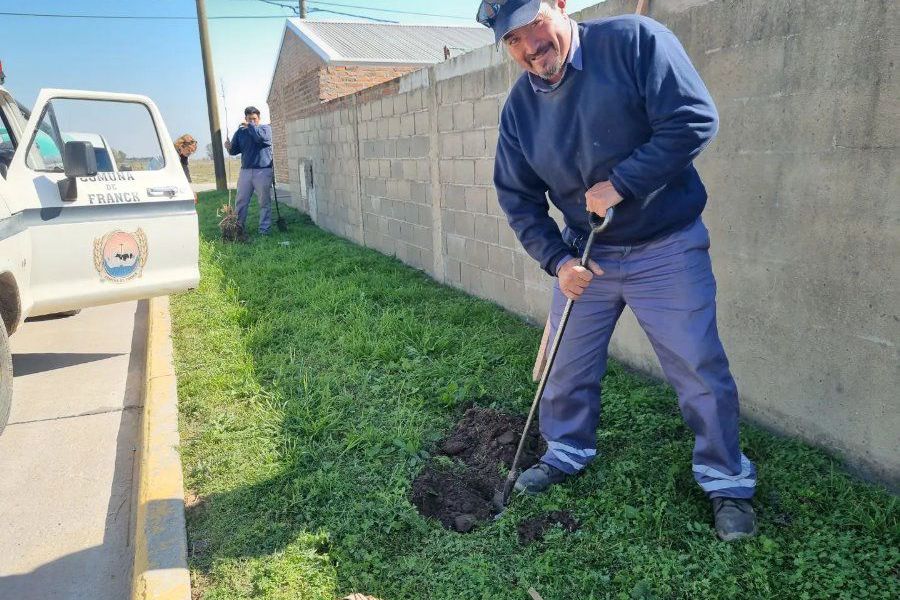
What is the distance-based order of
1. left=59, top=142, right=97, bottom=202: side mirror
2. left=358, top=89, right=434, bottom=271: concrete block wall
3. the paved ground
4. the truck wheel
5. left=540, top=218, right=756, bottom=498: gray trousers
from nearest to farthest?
left=540, top=218, right=756, bottom=498: gray trousers, the paved ground, the truck wheel, left=59, top=142, right=97, bottom=202: side mirror, left=358, top=89, right=434, bottom=271: concrete block wall

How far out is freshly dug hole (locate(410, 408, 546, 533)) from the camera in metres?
2.76

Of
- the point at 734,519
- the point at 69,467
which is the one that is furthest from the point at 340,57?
the point at 734,519

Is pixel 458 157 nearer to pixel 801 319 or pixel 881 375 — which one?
pixel 801 319

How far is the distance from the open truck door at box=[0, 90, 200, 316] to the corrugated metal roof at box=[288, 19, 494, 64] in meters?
10.7

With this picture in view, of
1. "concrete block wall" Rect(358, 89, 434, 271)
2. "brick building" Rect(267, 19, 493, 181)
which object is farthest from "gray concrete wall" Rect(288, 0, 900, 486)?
"brick building" Rect(267, 19, 493, 181)

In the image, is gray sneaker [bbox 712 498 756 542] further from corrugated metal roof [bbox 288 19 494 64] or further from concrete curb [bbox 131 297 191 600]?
corrugated metal roof [bbox 288 19 494 64]

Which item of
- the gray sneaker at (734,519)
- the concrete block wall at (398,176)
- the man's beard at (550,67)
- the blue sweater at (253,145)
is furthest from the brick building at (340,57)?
the gray sneaker at (734,519)

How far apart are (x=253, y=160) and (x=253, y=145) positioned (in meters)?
0.24

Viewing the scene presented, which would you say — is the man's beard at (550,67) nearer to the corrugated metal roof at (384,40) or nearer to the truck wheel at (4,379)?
the truck wheel at (4,379)

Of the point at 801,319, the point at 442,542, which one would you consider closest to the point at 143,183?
the point at 442,542

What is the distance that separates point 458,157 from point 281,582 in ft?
13.2

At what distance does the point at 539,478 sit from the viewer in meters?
2.79

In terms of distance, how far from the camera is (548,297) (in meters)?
4.66

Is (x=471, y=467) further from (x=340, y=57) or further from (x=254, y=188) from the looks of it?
(x=340, y=57)
